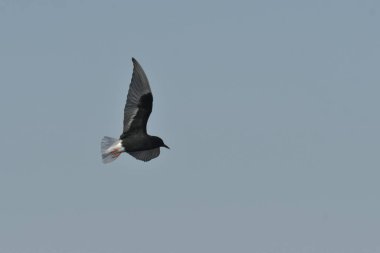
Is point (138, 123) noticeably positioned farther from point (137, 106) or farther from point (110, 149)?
point (110, 149)

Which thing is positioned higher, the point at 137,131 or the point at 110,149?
the point at 137,131

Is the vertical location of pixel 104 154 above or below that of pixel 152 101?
below

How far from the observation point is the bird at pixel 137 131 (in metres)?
37.8

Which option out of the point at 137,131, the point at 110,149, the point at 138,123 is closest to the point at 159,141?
the point at 137,131

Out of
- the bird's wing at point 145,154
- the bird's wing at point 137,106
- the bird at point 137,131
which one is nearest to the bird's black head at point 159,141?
the bird at point 137,131

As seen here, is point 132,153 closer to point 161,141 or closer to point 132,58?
point 161,141

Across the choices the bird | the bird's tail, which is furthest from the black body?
the bird's tail

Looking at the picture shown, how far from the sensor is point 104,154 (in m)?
37.5

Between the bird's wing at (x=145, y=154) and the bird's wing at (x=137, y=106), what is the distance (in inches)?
31.3

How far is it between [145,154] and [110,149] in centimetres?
153

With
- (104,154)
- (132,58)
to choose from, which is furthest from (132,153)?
(132,58)

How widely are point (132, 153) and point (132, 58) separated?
3.74m

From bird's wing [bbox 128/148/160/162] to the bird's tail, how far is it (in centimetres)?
66

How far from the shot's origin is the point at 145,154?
126 feet
